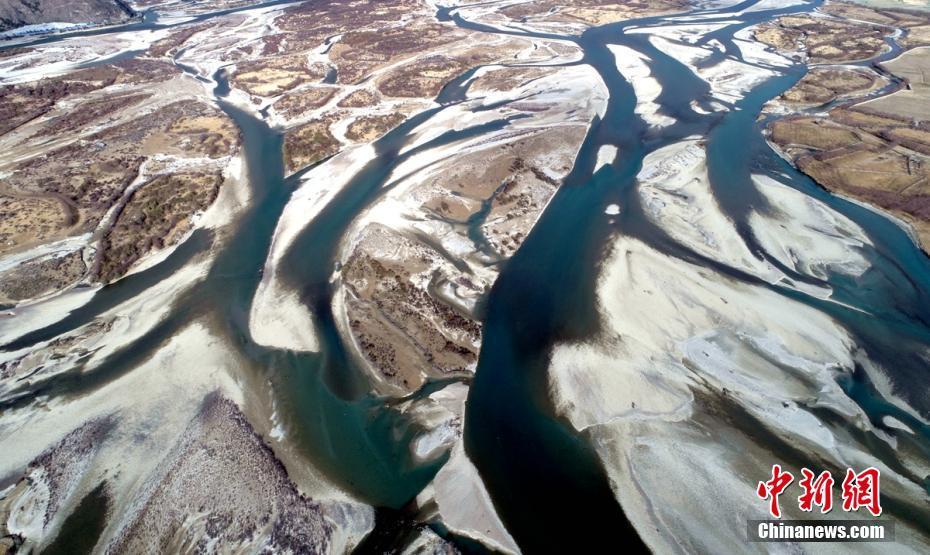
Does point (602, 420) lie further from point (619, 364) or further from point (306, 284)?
point (306, 284)

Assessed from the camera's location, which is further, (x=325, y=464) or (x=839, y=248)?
(x=839, y=248)

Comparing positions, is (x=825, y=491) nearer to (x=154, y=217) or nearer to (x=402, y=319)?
(x=402, y=319)

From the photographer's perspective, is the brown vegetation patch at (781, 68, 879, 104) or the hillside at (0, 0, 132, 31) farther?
the hillside at (0, 0, 132, 31)

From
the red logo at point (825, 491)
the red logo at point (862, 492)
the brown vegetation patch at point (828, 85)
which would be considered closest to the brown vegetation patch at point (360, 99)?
the brown vegetation patch at point (828, 85)

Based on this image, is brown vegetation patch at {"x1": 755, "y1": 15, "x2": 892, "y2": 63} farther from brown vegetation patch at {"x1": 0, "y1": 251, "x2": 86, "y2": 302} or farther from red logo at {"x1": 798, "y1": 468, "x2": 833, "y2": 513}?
brown vegetation patch at {"x1": 0, "y1": 251, "x2": 86, "y2": 302}

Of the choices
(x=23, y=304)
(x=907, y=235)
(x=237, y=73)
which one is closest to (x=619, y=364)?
(x=907, y=235)

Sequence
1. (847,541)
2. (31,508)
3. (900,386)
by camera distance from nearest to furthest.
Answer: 1. (847,541)
2. (31,508)
3. (900,386)

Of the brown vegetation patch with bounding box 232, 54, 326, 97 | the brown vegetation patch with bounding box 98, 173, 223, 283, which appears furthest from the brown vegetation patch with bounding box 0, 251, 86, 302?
the brown vegetation patch with bounding box 232, 54, 326, 97

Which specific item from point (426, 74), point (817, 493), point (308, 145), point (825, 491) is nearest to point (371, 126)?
point (308, 145)
